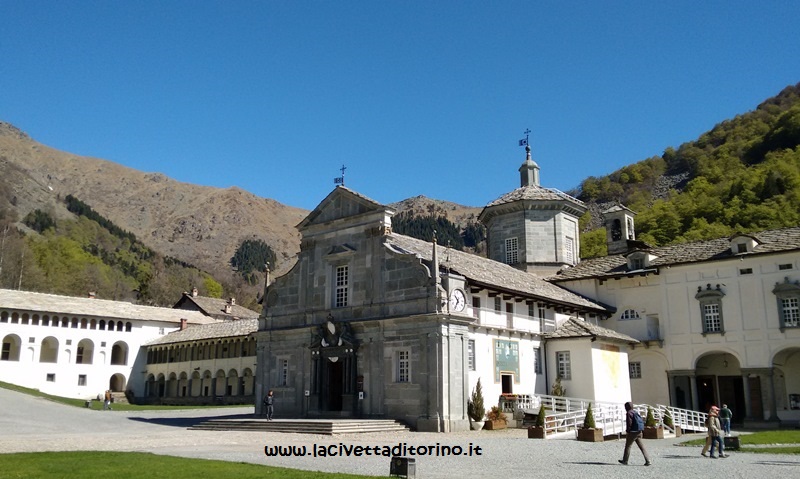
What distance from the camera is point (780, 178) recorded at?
75.0m

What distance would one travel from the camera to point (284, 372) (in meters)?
36.0

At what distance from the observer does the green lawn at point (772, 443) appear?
2035cm

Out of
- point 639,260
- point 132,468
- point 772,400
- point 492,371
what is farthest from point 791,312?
point 132,468

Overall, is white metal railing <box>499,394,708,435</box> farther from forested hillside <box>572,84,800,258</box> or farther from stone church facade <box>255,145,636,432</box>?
forested hillside <box>572,84,800,258</box>

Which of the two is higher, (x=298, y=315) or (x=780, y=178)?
(x=780, y=178)

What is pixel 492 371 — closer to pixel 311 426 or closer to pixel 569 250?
pixel 311 426

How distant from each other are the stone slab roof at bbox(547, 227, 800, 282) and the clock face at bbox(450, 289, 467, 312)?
15.9 metres

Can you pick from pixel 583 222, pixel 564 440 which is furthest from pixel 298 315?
pixel 583 222

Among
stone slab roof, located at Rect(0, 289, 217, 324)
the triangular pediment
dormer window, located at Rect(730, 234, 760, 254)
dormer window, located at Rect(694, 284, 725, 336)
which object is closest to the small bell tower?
dormer window, located at Rect(694, 284, 725, 336)

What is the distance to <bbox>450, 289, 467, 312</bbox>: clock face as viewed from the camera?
30.3m

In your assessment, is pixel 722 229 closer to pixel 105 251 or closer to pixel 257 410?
pixel 257 410

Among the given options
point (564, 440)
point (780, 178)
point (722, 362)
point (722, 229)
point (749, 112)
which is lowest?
point (564, 440)

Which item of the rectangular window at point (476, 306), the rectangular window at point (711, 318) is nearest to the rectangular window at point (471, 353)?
the rectangular window at point (476, 306)

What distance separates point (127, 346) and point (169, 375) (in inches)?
262
